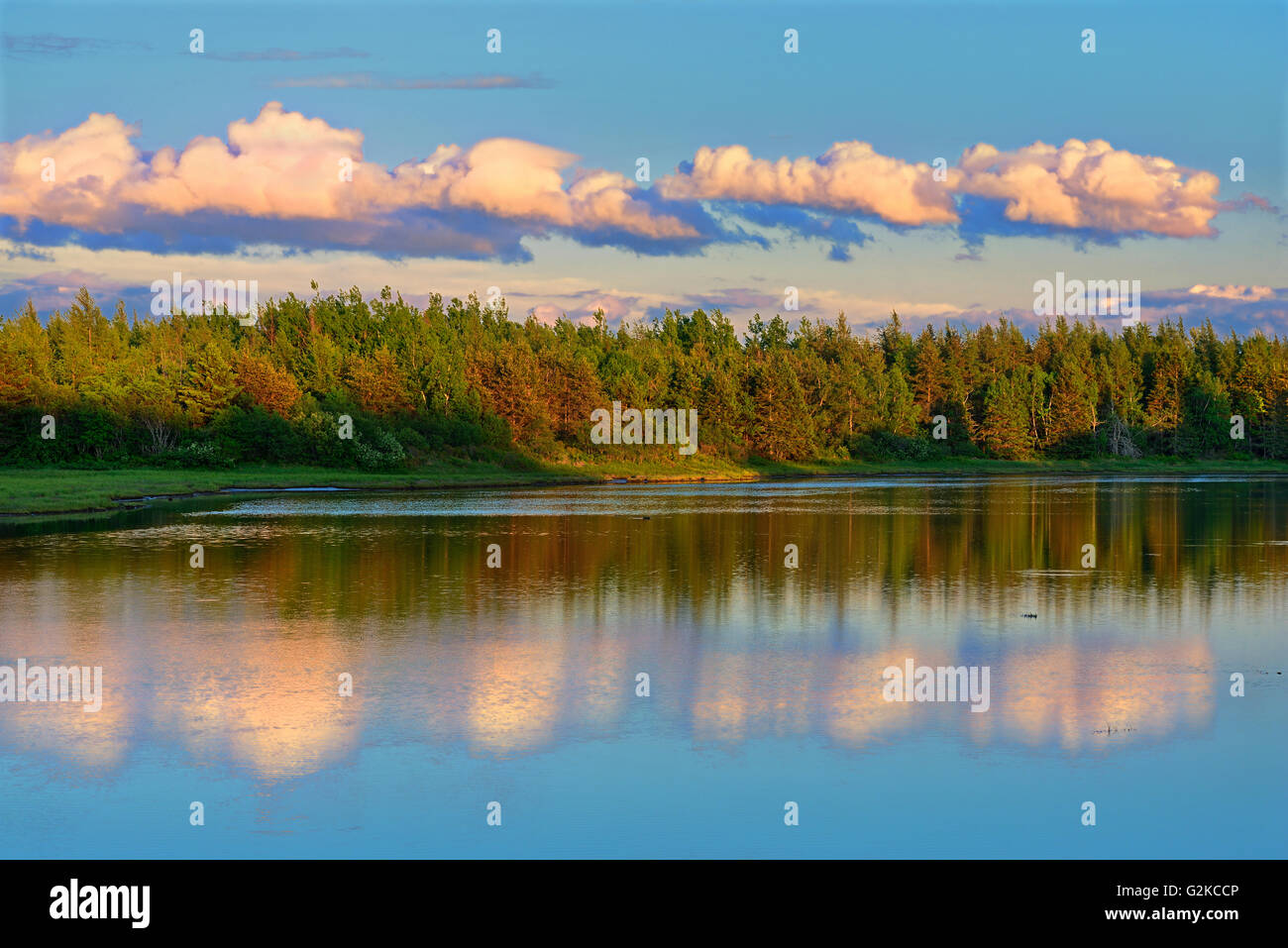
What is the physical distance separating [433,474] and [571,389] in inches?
986

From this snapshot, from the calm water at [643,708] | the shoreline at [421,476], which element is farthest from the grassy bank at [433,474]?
the calm water at [643,708]

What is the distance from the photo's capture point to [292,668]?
16.1 metres

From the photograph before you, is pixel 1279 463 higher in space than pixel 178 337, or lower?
lower

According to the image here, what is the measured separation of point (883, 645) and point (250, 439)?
3180 inches

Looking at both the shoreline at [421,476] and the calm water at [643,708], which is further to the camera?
the shoreline at [421,476]

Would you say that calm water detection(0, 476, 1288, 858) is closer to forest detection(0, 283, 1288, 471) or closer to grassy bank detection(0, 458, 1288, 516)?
grassy bank detection(0, 458, 1288, 516)

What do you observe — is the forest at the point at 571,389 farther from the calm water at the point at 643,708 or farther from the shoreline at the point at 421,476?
the calm water at the point at 643,708

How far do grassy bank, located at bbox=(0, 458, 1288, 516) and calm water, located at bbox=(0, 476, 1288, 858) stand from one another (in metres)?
26.4

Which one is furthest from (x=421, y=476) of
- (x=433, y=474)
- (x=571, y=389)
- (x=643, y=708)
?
(x=643, y=708)

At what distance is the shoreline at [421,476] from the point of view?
180 ft

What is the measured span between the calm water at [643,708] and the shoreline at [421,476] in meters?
23.9

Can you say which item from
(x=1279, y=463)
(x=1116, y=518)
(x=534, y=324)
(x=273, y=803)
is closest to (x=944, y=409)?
(x=1279, y=463)

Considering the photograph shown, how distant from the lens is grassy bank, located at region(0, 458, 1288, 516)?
56.6 m
